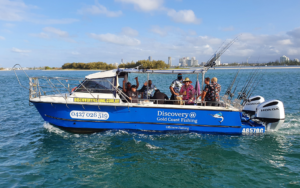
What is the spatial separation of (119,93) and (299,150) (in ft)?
23.1

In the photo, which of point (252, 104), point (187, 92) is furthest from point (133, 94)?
point (252, 104)

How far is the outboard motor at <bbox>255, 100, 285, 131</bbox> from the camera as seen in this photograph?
8.02 meters

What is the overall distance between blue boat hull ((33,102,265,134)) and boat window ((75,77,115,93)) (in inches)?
35.4

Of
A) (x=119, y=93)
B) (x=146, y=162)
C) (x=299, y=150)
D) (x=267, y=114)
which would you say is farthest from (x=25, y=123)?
(x=299, y=150)

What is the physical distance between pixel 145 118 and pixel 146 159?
1998 mm

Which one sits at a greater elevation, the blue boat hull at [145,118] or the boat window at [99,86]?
the boat window at [99,86]

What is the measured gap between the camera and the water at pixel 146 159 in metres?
5.30

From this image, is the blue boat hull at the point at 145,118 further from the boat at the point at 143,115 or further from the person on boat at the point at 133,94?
the person on boat at the point at 133,94

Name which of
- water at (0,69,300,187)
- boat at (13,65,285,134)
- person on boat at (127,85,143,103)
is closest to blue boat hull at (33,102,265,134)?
boat at (13,65,285,134)

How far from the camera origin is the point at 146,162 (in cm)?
621

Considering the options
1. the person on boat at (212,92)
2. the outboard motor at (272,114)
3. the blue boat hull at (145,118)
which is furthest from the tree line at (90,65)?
the outboard motor at (272,114)

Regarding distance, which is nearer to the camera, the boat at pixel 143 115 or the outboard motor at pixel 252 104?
the boat at pixel 143 115

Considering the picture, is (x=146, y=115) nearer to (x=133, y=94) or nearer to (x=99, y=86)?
(x=133, y=94)

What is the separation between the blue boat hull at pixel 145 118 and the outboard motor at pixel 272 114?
1.04m
